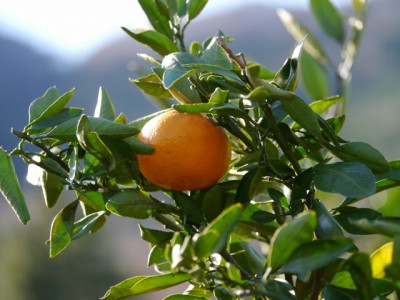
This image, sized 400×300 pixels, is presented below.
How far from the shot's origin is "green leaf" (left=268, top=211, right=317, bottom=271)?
0.57 meters

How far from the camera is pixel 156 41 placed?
2.68 ft

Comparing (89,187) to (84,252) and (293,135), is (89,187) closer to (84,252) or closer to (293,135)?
(293,135)

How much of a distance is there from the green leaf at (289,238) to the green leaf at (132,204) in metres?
0.18

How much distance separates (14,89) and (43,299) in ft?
52.1

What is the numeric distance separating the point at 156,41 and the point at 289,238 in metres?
0.32

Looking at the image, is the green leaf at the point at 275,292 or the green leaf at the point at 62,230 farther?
the green leaf at the point at 62,230

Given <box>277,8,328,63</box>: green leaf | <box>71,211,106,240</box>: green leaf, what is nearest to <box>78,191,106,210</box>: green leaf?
<box>71,211,106,240</box>: green leaf

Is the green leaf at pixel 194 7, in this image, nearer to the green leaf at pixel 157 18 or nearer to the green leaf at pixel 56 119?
the green leaf at pixel 157 18

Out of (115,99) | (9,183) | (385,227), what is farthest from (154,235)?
(115,99)

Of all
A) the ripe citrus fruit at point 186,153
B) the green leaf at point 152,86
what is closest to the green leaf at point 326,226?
the ripe citrus fruit at point 186,153

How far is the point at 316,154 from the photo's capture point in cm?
76

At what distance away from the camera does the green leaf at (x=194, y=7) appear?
2.86 ft

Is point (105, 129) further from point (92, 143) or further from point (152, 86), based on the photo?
point (152, 86)

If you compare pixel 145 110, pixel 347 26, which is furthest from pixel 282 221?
pixel 145 110
